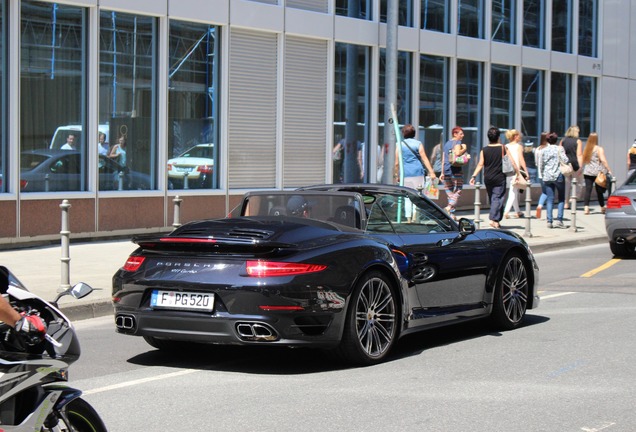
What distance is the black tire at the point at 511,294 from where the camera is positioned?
386 inches

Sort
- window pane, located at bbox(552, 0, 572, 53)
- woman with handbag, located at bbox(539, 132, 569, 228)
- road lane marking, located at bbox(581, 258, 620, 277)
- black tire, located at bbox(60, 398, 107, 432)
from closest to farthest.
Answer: black tire, located at bbox(60, 398, 107, 432), road lane marking, located at bbox(581, 258, 620, 277), woman with handbag, located at bbox(539, 132, 569, 228), window pane, located at bbox(552, 0, 572, 53)

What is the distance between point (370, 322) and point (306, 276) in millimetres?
777

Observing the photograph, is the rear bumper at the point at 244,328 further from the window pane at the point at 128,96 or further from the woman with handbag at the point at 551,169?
the woman with handbag at the point at 551,169

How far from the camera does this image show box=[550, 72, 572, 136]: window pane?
3020 centimetres

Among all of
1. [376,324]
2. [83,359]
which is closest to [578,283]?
[376,324]

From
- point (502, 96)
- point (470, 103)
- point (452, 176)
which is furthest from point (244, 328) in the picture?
point (502, 96)

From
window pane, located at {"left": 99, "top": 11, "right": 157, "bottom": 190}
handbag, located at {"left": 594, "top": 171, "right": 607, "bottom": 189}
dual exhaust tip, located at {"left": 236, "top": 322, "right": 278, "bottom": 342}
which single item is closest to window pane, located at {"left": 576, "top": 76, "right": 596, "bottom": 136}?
handbag, located at {"left": 594, "top": 171, "right": 607, "bottom": 189}

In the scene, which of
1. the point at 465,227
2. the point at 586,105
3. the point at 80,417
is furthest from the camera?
the point at 586,105

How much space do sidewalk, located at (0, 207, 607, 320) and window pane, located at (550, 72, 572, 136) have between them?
814cm

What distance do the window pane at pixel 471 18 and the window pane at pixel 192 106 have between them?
865 centimetres

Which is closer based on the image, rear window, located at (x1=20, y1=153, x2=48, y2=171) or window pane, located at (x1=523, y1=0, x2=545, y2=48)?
rear window, located at (x1=20, y1=153, x2=48, y2=171)

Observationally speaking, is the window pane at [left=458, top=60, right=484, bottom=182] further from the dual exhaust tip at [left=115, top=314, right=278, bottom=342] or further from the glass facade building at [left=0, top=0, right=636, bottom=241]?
the dual exhaust tip at [left=115, top=314, right=278, bottom=342]

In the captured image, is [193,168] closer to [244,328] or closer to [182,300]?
[182,300]

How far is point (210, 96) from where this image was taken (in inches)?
774
